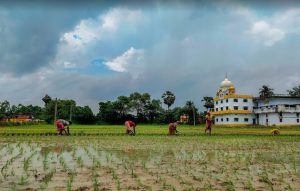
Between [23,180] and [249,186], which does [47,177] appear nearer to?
[23,180]

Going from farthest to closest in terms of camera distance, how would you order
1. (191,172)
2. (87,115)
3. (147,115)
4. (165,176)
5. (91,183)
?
(147,115) < (87,115) < (191,172) < (165,176) < (91,183)

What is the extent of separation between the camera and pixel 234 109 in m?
67.5

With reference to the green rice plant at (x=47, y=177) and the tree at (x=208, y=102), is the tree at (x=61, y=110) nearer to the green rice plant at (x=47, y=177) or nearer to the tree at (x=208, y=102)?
the tree at (x=208, y=102)

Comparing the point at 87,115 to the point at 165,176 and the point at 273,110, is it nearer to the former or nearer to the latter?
the point at 273,110

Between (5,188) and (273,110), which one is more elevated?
(273,110)

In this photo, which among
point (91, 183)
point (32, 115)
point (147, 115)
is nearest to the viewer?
point (91, 183)

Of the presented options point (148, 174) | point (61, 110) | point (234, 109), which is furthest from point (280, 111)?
point (148, 174)

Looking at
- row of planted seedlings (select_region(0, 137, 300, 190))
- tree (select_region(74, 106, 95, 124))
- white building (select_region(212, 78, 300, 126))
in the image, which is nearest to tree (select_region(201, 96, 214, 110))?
white building (select_region(212, 78, 300, 126))

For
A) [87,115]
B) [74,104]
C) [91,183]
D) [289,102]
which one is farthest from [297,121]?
[91,183]

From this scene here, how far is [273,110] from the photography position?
61656 mm

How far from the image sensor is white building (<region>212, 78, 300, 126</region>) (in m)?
62.2

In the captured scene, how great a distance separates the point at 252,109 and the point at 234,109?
3973mm

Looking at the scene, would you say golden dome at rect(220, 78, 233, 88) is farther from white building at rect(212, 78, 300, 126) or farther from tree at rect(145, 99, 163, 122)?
tree at rect(145, 99, 163, 122)

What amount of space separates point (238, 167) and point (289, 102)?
196ft
